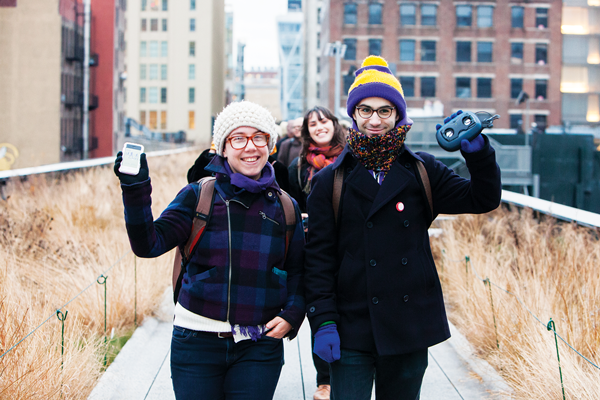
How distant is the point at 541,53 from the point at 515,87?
447 centimetres

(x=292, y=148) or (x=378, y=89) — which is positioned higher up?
(x=378, y=89)

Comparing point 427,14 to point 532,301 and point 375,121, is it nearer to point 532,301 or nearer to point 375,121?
point 532,301

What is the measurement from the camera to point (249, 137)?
112 inches

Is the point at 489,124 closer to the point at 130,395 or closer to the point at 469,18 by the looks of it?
the point at 130,395

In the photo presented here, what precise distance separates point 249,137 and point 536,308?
308cm

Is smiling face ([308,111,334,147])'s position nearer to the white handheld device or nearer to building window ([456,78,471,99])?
the white handheld device

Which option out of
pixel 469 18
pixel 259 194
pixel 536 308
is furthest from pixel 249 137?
pixel 469 18

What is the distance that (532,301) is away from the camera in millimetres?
4957

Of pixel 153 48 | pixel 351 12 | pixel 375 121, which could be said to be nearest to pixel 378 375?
pixel 375 121

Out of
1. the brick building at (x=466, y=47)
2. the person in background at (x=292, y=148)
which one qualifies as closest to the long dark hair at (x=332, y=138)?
the person in background at (x=292, y=148)

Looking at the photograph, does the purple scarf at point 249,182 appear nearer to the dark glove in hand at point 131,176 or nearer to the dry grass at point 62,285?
the dark glove in hand at point 131,176

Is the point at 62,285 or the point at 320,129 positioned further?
the point at 62,285

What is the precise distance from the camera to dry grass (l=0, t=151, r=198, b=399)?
3719mm

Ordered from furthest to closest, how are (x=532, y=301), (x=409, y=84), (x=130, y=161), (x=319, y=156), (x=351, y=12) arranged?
(x=351, y=12), (x=409, y=84), (x=319, y=156), (x=532, y=301), (x=130, y=161)
